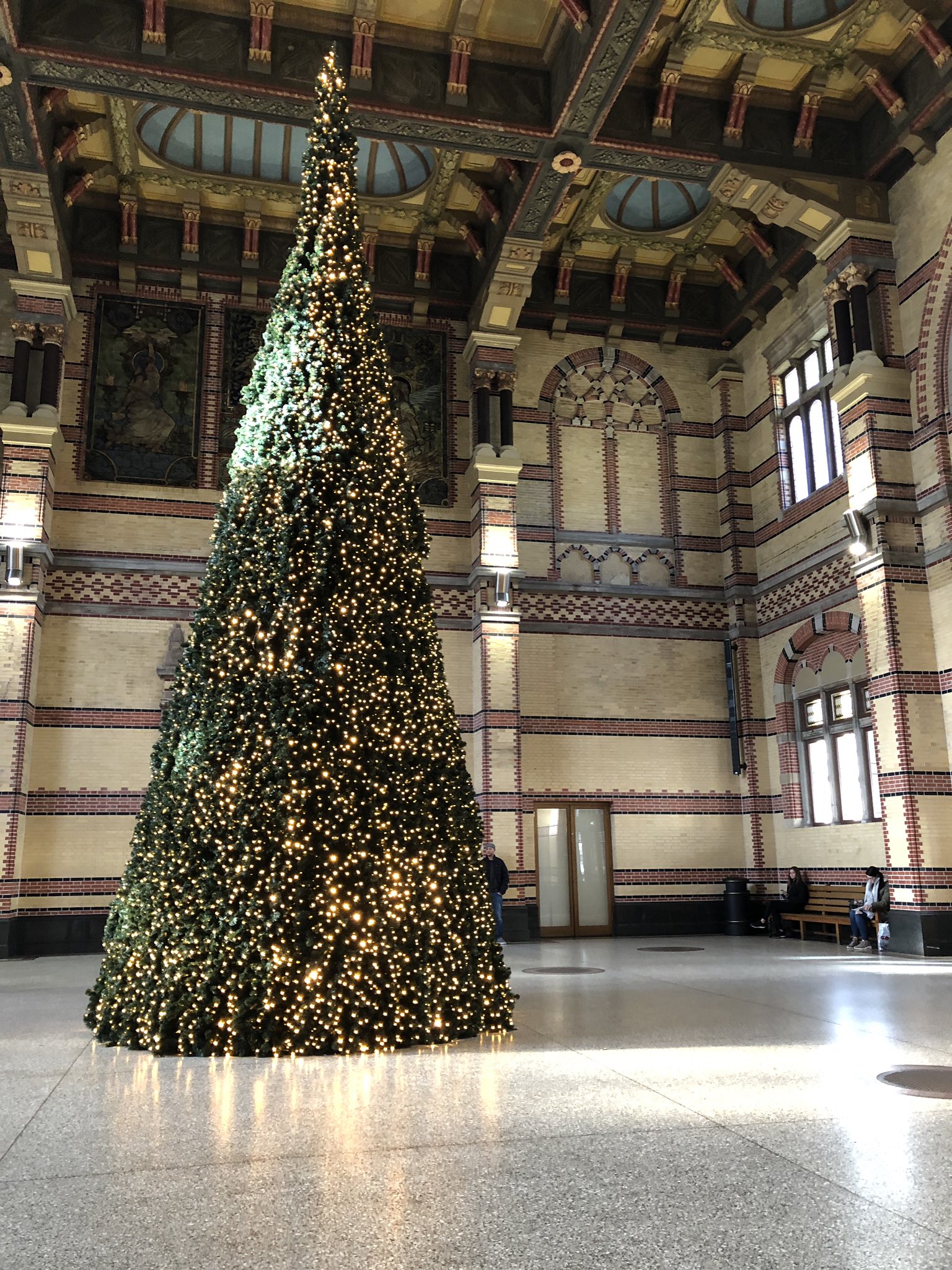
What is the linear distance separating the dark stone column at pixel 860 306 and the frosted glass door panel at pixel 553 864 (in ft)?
27.7

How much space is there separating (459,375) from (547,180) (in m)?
4.13

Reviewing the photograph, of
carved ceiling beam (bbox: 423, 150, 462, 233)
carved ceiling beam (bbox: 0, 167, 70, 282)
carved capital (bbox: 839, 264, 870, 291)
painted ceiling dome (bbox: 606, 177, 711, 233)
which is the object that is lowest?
carved capital (bbox: 839, 264, 870, 291)

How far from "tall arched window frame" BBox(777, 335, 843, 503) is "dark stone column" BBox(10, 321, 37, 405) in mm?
12248

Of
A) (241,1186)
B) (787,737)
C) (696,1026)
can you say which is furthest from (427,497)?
(241,1186)

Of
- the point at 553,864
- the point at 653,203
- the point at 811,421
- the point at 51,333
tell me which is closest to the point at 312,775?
the point at 553,864

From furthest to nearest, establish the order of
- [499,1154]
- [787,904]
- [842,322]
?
[787,904] < [842,322] < [499,1154]

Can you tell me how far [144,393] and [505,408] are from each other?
5.90 m

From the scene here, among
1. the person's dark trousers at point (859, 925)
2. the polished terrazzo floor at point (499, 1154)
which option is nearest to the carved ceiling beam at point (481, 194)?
the person's dark trousers at point (859, 925)

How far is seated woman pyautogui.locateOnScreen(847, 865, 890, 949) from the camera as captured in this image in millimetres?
13117

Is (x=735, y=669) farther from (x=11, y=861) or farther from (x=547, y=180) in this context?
(x=11, y=861)

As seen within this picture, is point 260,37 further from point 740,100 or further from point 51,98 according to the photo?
point 740,100

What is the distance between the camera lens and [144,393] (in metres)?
16.4

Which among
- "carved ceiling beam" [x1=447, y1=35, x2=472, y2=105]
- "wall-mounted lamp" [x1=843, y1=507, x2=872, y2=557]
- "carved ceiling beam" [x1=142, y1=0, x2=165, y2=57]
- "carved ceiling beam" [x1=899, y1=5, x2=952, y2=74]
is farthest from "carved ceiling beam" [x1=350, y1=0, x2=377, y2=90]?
"wall-mounted lamp" [x1=843, y1=507, x2=872, y2=557]

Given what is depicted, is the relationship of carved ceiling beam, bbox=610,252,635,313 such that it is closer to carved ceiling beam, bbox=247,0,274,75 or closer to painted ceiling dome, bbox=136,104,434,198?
painted ceiling dome, bbox=136,104,434,198
